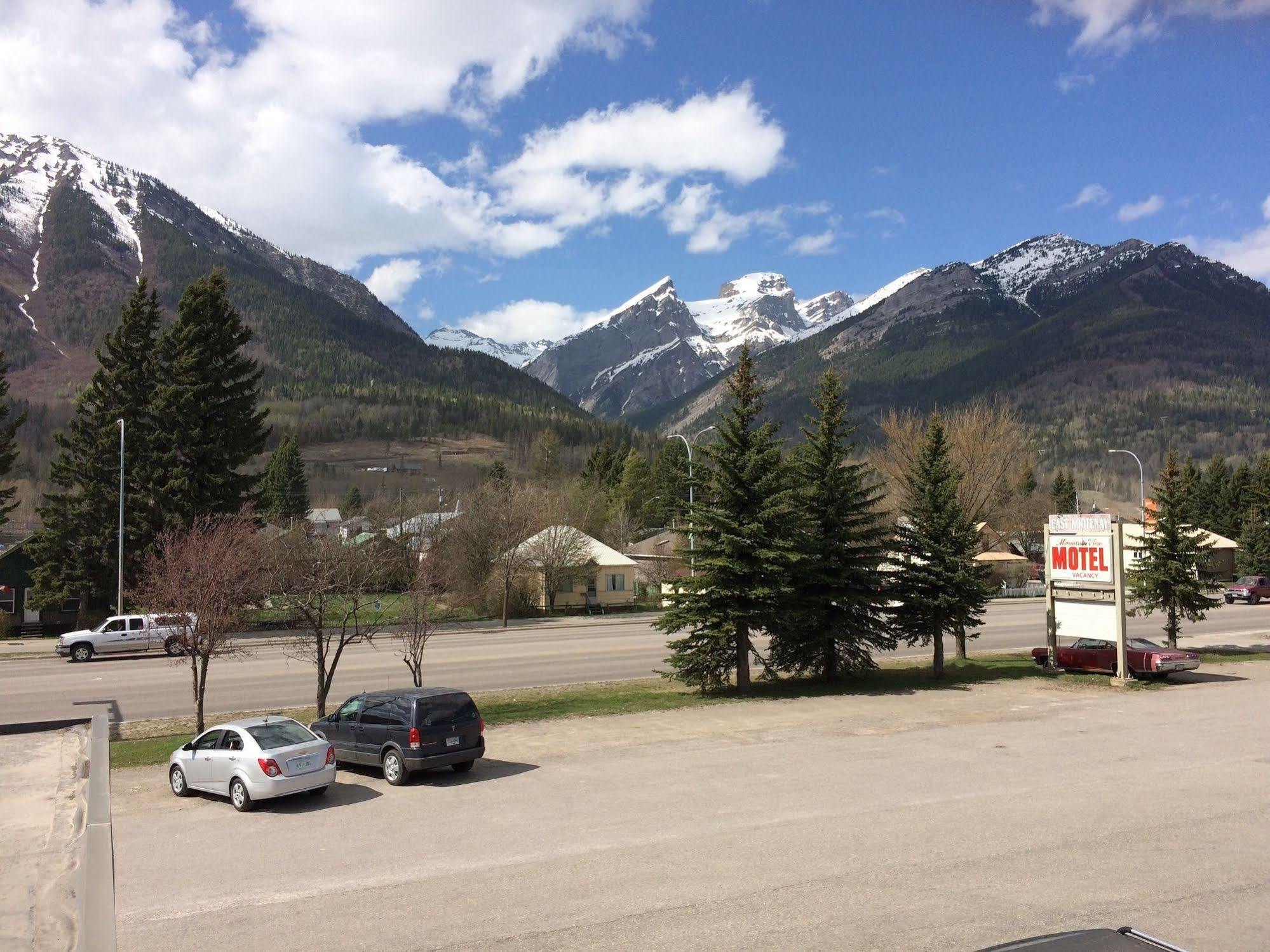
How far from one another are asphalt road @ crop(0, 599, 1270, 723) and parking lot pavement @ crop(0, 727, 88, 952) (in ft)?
15.9

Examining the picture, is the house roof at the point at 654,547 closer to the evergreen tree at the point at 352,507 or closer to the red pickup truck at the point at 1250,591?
the red pickup truck at the point at 1250,591

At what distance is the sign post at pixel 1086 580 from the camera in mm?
24812

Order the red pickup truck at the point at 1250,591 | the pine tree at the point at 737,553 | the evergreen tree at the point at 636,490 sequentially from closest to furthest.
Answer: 1. the pine tree at the point at 737,553
2. the red pickup truck at the point at 1250,591
3. the evergreen tree at the point at 636,490

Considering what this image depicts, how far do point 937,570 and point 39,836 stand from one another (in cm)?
2131

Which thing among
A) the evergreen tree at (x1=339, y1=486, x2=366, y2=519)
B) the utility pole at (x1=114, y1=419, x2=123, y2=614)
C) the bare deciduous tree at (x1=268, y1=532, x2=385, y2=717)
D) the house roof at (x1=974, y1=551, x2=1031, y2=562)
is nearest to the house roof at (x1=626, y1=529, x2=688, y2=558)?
→ the house roof at (x1=974, y1=551, x2=1031, y2=562)

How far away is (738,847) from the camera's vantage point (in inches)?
422

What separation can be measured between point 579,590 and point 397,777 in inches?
1808

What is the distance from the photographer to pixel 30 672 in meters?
31.4

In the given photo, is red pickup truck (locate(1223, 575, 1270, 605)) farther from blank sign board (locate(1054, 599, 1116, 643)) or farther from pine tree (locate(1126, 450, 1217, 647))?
blank sign board (locate(1054, 599, 1116, 643))

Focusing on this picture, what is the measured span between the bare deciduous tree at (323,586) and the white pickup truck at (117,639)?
28.6ft

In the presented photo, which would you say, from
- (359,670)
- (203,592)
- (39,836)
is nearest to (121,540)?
(359,670)

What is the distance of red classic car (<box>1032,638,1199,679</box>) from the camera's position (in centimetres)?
2497

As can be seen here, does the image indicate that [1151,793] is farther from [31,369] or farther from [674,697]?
[31,369]

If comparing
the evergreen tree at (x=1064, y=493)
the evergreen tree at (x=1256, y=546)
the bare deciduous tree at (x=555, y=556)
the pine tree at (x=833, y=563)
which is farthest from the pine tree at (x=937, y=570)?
the evergreen tree at (x=1064, y=493)
